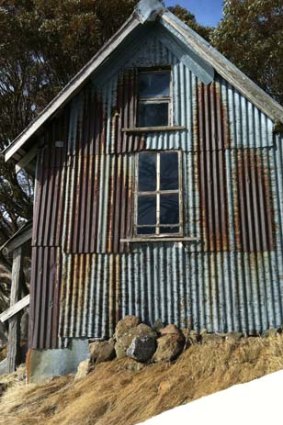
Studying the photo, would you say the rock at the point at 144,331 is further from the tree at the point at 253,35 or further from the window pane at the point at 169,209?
the tree at the point at 253,35

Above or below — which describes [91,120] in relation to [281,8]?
below

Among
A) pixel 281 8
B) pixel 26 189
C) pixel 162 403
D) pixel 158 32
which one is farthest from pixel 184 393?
pixel 281 8

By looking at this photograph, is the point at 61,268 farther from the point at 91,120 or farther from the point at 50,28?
the point at 50,28

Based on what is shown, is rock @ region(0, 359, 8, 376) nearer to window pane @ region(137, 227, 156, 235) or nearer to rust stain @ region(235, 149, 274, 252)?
window pane @ region(137, 227, 156, 235)

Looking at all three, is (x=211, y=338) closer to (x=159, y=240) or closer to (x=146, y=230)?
(x=159, y=240)

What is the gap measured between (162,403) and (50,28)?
43.5ft

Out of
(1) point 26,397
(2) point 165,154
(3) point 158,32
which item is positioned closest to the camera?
(1) point 26,397

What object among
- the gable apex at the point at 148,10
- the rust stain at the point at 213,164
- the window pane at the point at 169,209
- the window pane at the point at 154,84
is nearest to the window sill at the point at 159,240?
the rust stain at the point at 213,164

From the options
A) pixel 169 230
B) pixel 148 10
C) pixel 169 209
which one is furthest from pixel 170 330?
pixel 148 10

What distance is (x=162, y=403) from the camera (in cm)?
805

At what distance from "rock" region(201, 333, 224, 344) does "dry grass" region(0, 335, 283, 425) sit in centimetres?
11

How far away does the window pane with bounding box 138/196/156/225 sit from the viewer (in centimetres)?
1054

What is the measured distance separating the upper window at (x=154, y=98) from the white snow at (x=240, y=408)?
8.28m

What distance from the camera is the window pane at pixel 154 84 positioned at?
11.4m
